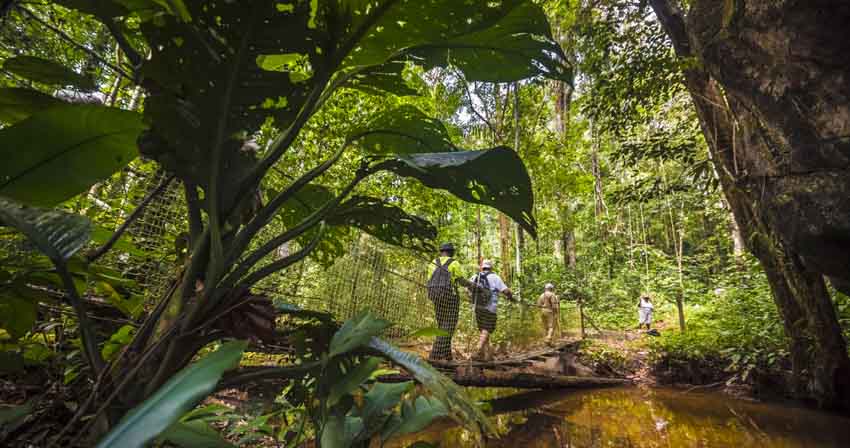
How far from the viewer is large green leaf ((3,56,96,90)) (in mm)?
530

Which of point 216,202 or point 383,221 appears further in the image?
point 383,221

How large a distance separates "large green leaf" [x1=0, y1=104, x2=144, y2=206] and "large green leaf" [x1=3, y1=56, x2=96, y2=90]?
0.16m

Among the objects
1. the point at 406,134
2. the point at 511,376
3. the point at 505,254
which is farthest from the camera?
the point at 505,254

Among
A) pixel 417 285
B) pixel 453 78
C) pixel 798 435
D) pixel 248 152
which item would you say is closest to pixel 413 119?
pixel 248 152

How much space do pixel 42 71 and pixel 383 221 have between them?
0.56m

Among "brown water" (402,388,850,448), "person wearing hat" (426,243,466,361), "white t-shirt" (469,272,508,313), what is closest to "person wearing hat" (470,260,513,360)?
"white t-shirt" (469,272,508,313)

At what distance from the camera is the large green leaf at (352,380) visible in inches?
18.8

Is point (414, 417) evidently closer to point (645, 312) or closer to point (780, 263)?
point (780, 263)

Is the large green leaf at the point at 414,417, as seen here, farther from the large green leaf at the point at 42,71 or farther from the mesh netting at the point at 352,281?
the large green leaf at the point at 42,71

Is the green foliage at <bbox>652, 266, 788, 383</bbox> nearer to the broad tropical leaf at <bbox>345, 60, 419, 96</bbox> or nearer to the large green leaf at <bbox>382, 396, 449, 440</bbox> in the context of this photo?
the large green leaf at <bbox>382, 396, 449, 440</bbox>

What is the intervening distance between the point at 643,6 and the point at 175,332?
457 centimetres

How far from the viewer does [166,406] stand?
0.87 feet

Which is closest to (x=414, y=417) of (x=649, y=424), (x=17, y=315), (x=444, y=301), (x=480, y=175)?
(x=480, y=175)

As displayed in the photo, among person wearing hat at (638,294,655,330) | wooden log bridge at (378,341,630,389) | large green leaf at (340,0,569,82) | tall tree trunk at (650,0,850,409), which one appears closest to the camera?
large green leaf at (340,0,569,82)
